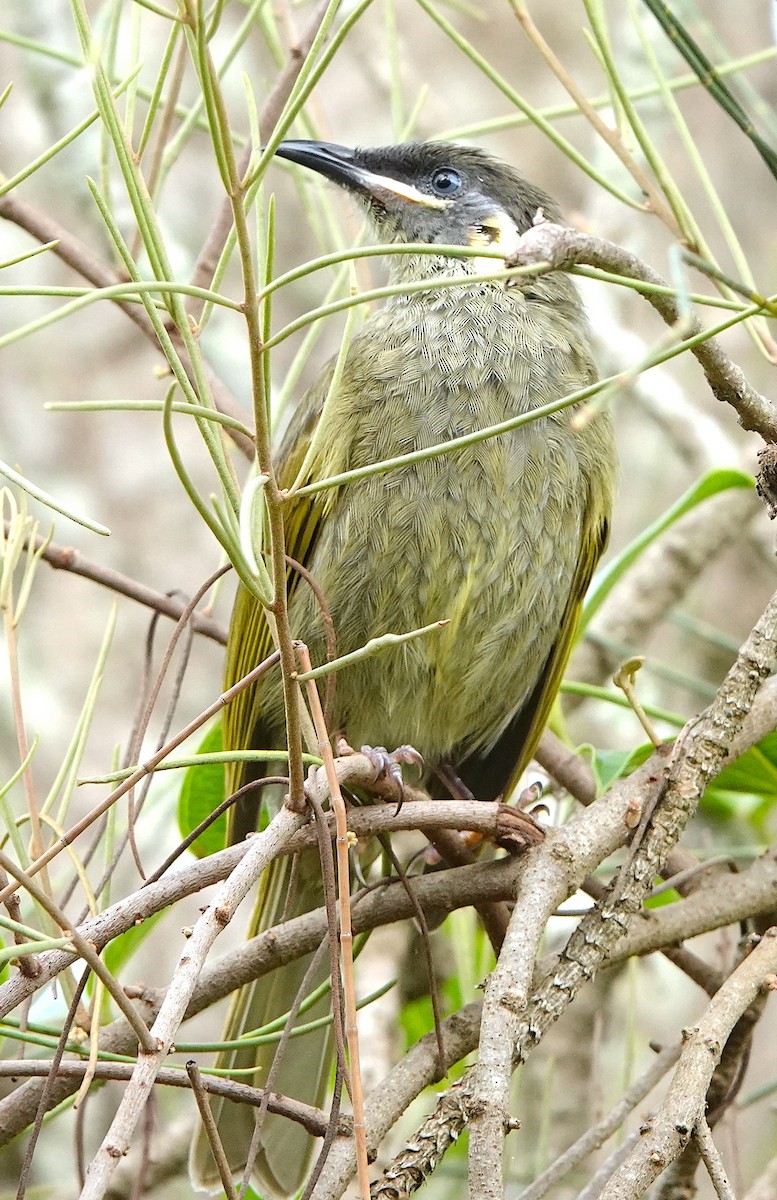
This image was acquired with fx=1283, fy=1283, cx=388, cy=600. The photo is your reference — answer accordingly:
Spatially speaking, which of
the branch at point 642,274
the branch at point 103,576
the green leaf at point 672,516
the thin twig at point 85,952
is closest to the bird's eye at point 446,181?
the green leaf at point 672,516

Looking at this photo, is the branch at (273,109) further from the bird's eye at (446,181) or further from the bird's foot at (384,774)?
the bird's foot at (384,774)

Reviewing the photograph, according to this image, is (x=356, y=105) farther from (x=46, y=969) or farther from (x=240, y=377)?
(x=46, y=969)

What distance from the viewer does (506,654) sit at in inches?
114

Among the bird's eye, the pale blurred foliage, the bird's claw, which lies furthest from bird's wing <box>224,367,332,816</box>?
the pale blurred foliage

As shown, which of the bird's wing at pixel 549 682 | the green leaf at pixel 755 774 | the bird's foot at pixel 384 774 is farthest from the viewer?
the bird's wing at pixel 549 682

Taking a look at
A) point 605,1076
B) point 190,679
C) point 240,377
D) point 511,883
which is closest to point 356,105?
point 240,377

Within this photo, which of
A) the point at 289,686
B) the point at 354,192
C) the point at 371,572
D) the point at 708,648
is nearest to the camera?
the point at 289,686

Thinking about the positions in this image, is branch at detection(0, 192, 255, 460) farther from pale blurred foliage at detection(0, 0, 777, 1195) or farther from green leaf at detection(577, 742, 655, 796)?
pale blurred foliage at detection(0, 0, 777, 1195)

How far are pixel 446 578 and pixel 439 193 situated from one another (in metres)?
1.19

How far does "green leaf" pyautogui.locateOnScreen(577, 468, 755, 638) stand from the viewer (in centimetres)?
259

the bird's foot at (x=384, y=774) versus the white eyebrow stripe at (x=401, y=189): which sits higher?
the white eyebrow stripe at (x=401, y=189)

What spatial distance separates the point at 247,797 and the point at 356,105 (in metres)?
4.15

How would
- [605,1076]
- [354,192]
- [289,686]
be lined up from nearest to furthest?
[289,686] < [354,192] < [605,1076]

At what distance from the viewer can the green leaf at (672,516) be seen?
8.48ft
